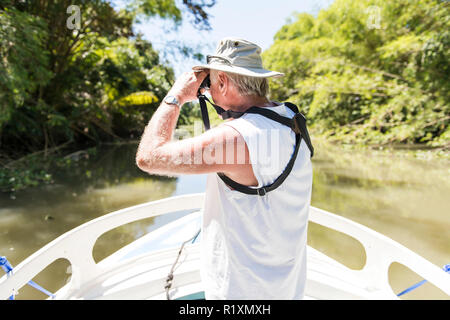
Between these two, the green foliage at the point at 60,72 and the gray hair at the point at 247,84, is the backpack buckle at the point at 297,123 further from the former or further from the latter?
the green foliage at the point at 60,72

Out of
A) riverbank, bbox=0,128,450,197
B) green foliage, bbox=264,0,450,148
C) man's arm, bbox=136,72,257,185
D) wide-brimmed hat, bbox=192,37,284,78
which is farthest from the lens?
green foliage, bbox=264,0,450,148

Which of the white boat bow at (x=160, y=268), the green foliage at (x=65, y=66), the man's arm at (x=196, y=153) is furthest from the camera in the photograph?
the green foliage at (x=65, y=66)

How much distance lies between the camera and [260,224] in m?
0.80

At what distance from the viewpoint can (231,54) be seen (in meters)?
0.87

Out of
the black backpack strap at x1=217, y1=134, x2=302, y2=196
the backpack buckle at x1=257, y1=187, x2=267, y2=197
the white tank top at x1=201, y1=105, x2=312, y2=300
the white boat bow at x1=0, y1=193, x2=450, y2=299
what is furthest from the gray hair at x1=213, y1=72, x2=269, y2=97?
the white boat bow at x1=0, y1=193, x2=450, y2=299

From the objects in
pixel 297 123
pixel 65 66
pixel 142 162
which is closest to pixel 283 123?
pixel 297 123

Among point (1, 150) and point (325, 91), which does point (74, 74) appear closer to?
point (1, 150)

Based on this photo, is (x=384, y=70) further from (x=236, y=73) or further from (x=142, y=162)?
(x=142, y=162)

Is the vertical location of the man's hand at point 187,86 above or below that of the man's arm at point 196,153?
above

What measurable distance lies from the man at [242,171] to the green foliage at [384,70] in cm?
890

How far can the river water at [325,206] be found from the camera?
3029 millimetres

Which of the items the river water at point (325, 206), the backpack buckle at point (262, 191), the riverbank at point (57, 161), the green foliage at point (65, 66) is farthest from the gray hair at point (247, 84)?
the riverbank at point (57, 161)

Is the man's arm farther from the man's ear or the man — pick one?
the man's ear

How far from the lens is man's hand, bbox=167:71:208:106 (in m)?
0.88
